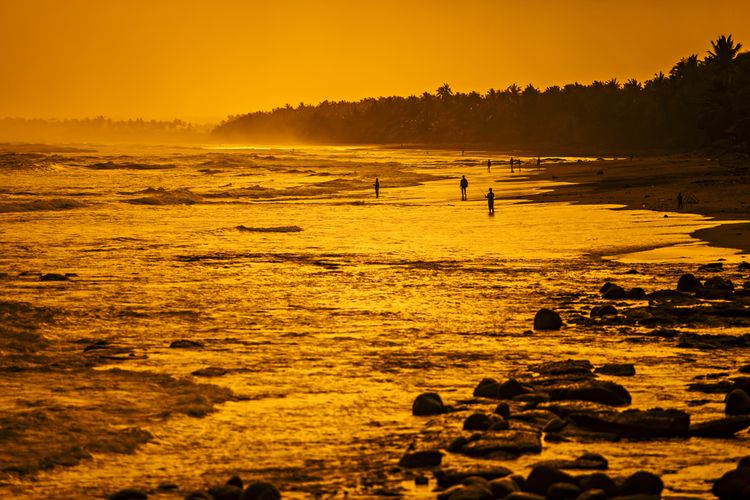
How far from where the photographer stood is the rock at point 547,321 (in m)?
18.2

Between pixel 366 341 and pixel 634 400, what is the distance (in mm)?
5383

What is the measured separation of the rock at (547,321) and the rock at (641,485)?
854 cm

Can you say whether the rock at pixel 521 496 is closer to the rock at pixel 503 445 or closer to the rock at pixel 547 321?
the rock at pixel 503 445

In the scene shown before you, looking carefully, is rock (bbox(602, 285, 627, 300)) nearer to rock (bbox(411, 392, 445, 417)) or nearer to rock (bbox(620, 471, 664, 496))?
rock (bbox(411, 392, 445, 417))

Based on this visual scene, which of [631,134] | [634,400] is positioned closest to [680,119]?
[631,134]


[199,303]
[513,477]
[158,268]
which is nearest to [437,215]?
[158,268]

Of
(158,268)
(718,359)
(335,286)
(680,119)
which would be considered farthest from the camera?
(680,119)

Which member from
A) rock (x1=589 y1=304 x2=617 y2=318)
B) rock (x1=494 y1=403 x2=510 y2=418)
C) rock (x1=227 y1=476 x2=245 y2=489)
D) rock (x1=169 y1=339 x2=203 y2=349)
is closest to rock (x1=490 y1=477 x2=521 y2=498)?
rock (x1=227 y1=476 x2=245 y2=489)

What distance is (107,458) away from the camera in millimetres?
11398

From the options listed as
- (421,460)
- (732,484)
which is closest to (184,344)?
(421,460)

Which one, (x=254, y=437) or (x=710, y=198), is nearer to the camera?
(x=254, y=437)

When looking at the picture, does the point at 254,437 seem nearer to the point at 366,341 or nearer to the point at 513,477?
the point at 513,477

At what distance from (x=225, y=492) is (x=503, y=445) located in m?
3.13

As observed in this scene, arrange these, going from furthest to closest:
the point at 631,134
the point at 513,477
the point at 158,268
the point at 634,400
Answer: the point at 631,134 → the point at 158,268 → the point at 634,400 → the point at 513,477
